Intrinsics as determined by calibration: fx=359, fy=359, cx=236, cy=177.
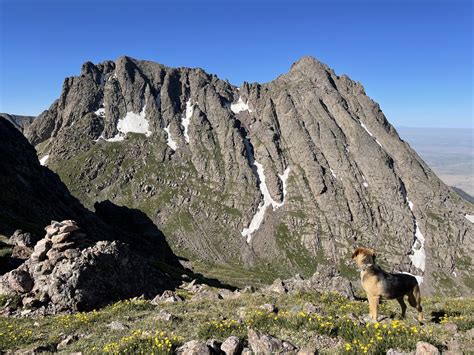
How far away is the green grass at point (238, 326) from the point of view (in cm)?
1277

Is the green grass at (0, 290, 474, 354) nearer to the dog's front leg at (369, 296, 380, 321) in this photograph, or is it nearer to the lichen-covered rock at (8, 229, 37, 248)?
the dog's front leg at (369, 296, 380, 321)

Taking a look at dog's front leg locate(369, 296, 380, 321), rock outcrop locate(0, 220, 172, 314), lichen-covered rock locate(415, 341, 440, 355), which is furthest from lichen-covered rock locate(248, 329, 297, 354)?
rock outcrop locate(0, 220, 172, 314)

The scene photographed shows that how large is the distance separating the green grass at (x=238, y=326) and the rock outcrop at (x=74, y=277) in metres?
3.60

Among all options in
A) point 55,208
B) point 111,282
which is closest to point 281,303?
point 111,282

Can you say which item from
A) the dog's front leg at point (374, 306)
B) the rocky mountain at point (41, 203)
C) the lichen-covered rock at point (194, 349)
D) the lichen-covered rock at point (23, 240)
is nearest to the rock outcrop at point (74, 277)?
the lichen-covered rock at point (23, 240)

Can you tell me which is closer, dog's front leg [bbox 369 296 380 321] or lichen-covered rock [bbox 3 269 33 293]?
dog's front leg [bbox 369 296 380 321]

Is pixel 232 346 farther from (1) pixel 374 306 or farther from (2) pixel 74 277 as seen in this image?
(2) pixel 74 277

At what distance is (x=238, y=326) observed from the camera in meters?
15.1

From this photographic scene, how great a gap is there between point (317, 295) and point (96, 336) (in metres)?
13.3

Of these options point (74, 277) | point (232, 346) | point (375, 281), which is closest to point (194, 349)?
point (232, 346)

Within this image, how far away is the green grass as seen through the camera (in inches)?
503

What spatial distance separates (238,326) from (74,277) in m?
19.4

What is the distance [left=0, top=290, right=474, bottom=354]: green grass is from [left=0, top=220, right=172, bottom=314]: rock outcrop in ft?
11.8

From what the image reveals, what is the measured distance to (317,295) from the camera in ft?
75.3
